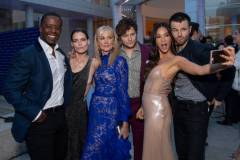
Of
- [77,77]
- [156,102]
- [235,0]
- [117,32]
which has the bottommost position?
[156,102]

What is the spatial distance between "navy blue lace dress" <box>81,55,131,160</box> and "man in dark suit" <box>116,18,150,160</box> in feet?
0.61

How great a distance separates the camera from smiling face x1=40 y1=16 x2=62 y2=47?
288 cm

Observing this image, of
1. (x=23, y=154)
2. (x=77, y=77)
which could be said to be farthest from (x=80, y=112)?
(x=23, y=154)

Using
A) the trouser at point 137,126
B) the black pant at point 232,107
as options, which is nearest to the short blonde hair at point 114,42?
the trouser at point 137,126

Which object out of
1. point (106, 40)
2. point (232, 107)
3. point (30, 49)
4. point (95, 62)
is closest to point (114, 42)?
point (106, 40)

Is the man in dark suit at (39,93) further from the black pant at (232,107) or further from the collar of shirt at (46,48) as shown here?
the black pant at (232,107)

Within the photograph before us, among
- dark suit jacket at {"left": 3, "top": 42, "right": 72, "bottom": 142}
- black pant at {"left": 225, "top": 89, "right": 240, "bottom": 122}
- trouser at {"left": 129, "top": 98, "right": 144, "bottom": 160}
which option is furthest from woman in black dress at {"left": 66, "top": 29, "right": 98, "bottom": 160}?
black pant at {"left": 225, "top": 89, "right": 240, "bottom": 122}

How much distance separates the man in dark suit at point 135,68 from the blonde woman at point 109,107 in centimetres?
17

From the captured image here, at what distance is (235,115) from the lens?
681cm

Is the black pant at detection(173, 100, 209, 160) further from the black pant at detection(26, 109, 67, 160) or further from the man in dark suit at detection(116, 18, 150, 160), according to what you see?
the black pant at detection(26, 109, 67, 160)

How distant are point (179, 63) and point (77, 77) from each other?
1205 millimetres

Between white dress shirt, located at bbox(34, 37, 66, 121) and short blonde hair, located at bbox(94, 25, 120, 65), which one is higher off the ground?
short blonde hair, located at bbox(94, 25, 120, 65)

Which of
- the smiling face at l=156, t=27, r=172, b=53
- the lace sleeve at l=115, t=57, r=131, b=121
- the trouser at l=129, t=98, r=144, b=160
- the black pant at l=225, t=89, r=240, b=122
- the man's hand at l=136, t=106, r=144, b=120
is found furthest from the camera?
the black pant at l=225, t=89, r=240, b=122

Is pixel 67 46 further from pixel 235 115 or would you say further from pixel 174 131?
pixel 174 131
